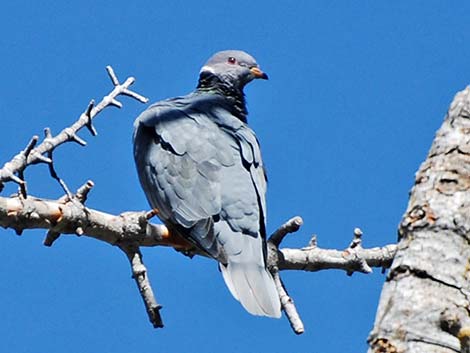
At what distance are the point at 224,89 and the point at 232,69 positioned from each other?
0.74 ft

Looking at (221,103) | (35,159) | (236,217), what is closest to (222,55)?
(221,103)

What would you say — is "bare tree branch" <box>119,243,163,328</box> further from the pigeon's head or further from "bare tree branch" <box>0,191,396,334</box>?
the pigeon's head

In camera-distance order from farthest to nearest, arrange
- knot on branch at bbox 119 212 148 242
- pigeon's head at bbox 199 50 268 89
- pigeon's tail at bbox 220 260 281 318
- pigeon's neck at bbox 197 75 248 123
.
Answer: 1. pigeon's head at bbox 199 50 268 89
2. pigeon's neck at bbox 197 75 248 123
3. pigeon's tail at bbox 220 260 281 318
4. knot on branch at bbox 119 212 148 242

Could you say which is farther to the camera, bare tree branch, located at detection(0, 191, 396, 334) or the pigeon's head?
the pigeon's head

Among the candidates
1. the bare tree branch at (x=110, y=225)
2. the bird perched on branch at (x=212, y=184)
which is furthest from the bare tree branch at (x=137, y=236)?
the bird perched on branch at (x=212, y=184)

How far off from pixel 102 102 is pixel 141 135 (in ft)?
5.34

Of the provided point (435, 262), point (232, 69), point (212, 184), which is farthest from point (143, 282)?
point (232, 69)

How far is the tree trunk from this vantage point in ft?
6.15

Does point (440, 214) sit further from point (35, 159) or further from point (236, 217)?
point (236, 217)

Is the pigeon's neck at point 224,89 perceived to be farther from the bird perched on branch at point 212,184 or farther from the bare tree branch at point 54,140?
the bare tree branch at point 54,140

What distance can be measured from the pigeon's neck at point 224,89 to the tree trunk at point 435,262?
4.27 m

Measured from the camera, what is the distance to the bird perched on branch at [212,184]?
15.0 feet

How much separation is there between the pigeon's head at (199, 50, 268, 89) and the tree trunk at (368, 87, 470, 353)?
4.55 metres

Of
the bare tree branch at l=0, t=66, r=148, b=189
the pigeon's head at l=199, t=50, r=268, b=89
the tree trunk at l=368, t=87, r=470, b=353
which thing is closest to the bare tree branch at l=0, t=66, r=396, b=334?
the bare tree branch at l=0, t=66, r=148, b=189
